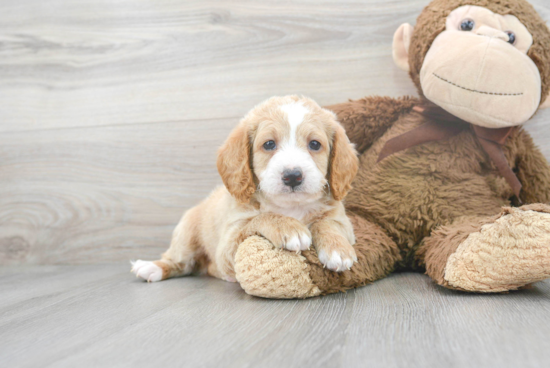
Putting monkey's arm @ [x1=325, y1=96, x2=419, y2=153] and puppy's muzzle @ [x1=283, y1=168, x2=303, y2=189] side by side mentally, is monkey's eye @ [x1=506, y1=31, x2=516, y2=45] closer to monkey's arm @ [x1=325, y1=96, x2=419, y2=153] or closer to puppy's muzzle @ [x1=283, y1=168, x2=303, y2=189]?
monkey's arm @ [x1=325, y1=96, x2=419, y2=153]

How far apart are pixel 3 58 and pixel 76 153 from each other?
0.70 m

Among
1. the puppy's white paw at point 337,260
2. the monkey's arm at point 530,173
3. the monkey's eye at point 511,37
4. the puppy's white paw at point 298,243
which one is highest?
the monkey's eye at point 511,37

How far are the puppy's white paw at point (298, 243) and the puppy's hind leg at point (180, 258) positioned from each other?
2.12 ft

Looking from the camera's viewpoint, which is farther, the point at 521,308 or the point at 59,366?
the point at 521,308

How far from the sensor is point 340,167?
142cm

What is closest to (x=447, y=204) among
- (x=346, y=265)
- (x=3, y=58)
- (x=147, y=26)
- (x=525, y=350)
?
(x=346, y=265)

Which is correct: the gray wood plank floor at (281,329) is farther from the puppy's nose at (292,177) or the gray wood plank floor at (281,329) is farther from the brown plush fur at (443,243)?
the puppy's nose at (292,177)

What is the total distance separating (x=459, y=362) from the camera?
2.56ft

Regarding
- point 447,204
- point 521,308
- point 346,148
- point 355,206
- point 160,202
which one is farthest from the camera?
point 160,202

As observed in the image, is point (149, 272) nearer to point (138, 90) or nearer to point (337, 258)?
point (337, 258)

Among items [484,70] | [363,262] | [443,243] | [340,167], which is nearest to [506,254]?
[443,243]

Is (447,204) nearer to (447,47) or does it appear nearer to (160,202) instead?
(447,47)

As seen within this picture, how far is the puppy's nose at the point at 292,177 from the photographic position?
1252 millimetres

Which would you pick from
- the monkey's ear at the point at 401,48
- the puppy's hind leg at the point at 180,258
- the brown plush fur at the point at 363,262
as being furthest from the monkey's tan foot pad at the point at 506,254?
the puppy's hind leg at the point at 180,258
